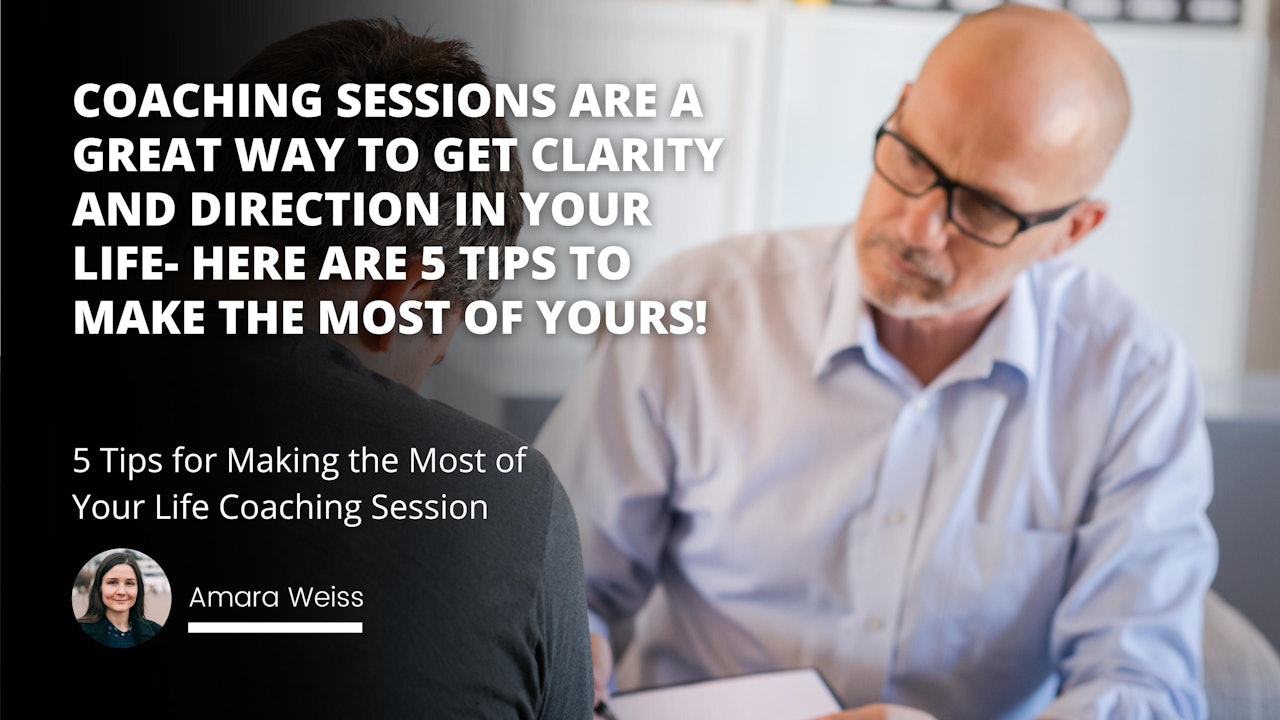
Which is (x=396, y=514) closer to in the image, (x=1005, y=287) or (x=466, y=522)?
(x=466, y=522)

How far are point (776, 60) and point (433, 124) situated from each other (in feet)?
7.40

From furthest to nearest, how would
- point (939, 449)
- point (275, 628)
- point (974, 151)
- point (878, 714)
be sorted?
point (939, 449)
point (974, 151)
point (878, 714)
point (275, 628)

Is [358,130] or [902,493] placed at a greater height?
[358,130]

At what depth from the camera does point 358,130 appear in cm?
67

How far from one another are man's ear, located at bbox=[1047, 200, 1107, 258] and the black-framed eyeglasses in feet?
0.06

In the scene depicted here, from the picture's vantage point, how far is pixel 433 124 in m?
0.67

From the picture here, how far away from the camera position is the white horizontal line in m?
0.61

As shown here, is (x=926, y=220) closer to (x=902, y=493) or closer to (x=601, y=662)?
(x=902, y=493)

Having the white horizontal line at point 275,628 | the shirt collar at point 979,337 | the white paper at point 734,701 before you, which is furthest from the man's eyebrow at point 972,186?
the white horizontal line at point 275,628

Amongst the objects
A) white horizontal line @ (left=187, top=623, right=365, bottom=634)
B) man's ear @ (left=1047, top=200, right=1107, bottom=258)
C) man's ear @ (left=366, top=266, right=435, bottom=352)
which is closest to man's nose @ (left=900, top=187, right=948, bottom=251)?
man's ear @ (left=1047, top=200, right=1107, bottom=258)

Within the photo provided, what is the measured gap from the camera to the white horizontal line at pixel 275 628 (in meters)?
0.61

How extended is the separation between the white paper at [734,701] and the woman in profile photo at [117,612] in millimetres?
374

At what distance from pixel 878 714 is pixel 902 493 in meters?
0.29

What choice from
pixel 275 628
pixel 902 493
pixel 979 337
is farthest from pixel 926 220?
pixel 275 628
